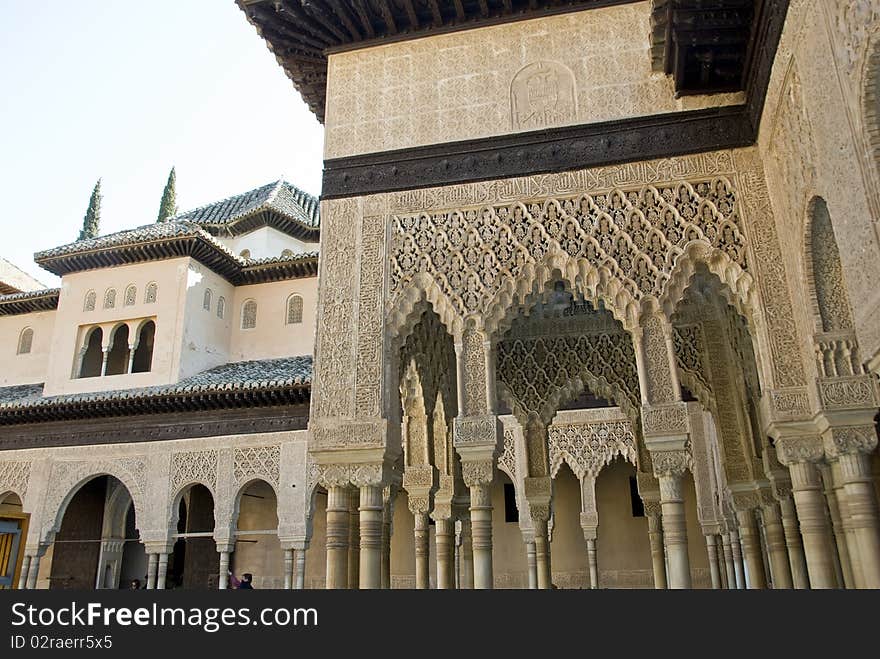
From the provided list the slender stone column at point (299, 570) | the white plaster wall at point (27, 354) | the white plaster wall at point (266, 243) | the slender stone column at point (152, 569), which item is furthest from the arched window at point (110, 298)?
the slender stone column at point (299, 570)

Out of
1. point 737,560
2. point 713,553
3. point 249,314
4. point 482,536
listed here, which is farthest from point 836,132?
point 249,314

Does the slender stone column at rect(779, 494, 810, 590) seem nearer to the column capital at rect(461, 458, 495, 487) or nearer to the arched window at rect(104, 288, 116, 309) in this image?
the column capital at rect(461, 458, 495, 487)

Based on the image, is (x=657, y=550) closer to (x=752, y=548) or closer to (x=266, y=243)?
(x=752, y=548)

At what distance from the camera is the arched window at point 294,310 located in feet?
53.4

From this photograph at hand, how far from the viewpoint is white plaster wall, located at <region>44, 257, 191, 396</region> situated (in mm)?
14938

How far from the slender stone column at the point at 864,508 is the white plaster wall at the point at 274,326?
12208 mm

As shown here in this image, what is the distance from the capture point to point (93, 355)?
16156 millimetres

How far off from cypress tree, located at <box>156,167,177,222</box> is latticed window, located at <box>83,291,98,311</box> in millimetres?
8998

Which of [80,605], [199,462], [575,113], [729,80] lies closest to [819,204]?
[729,80]

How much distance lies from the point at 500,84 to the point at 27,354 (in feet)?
48.2

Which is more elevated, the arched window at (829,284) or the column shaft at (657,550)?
the arched window at (829,284)

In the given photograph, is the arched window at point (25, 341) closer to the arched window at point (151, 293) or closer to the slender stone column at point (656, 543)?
the arched window at point (151, 293)

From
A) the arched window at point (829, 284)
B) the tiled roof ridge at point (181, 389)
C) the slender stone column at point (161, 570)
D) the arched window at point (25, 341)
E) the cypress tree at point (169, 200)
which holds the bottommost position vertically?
the slender stone column at point (161, 570)

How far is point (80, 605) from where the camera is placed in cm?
329
